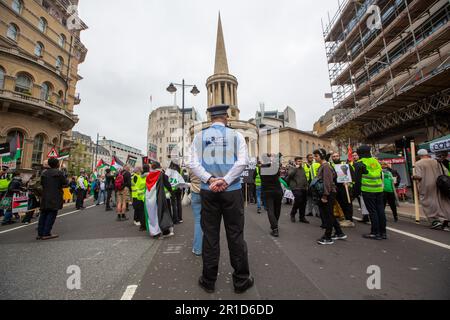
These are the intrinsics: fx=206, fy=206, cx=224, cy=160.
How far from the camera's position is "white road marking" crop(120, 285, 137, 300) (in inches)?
90.3

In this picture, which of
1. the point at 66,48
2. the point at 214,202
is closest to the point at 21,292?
the point at 214,202

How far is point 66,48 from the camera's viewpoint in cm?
2719

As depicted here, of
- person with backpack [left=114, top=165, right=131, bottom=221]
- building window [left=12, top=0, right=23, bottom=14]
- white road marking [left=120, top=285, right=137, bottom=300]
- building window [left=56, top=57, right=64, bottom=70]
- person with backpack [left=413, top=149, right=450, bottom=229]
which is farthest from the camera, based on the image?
building window [left=56, top=57, right=64, bottom=70]

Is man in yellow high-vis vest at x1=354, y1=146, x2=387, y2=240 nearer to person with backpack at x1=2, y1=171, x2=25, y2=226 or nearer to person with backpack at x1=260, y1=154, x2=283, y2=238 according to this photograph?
person with backpack at x1=260, y1=154, x2=283, y2=238

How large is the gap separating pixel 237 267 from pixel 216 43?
59985 mm

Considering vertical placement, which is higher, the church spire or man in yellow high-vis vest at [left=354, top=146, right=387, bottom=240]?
the church spire

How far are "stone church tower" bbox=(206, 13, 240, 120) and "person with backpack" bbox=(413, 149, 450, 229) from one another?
46730mm

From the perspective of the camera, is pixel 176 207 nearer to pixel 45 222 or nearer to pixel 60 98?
pixel 45 222

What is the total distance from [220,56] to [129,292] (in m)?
57.1

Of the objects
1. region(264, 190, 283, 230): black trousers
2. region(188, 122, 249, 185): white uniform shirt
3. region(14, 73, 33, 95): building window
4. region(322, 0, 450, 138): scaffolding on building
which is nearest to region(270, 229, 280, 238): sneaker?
region(264, 190, 283, 230): black trousers

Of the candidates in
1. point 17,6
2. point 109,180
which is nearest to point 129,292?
point 109,180

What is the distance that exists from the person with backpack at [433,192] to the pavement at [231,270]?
588 mm

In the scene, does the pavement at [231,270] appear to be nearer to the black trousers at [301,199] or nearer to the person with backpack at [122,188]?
the black trousers at [301,199]

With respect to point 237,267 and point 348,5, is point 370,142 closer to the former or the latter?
point 348,5
